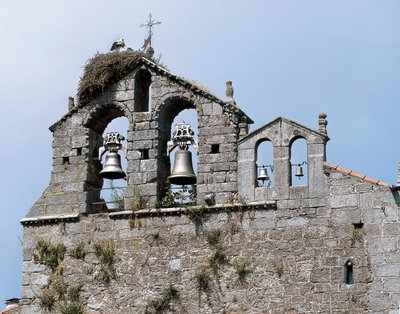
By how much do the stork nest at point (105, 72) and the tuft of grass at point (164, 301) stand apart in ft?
13.7

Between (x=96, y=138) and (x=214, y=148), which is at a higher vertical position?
(x=96, y=138)

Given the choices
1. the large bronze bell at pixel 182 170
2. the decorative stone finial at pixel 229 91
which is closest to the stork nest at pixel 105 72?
the decorative stone finial at pixel 229 91

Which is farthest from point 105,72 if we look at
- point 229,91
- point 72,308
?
point 72,308

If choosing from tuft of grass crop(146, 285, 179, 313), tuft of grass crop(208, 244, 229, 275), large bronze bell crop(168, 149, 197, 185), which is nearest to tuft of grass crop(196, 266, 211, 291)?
tuft of grass crop(208, 244, 229, 275)

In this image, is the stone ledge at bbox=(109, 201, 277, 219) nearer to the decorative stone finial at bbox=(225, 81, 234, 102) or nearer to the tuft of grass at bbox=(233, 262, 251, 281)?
the tuft of grass at bbox=(233, 262, 251, 281)

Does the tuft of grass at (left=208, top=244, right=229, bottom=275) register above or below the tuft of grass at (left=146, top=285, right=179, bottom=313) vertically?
above

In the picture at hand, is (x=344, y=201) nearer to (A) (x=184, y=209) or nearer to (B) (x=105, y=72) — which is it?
(A) (x=184, y=209)

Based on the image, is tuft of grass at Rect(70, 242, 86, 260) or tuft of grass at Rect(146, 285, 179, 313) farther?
tuft of grass at Rect(70, 242, 86, 260)

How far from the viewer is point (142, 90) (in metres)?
24.2

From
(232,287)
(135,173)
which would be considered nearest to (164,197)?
(135,173)

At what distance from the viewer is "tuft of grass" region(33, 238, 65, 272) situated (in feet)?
76.3

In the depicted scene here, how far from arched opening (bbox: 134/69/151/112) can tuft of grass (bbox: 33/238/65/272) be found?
291cm

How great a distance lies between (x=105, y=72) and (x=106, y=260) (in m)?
3.61

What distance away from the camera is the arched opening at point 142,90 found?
23.9m
